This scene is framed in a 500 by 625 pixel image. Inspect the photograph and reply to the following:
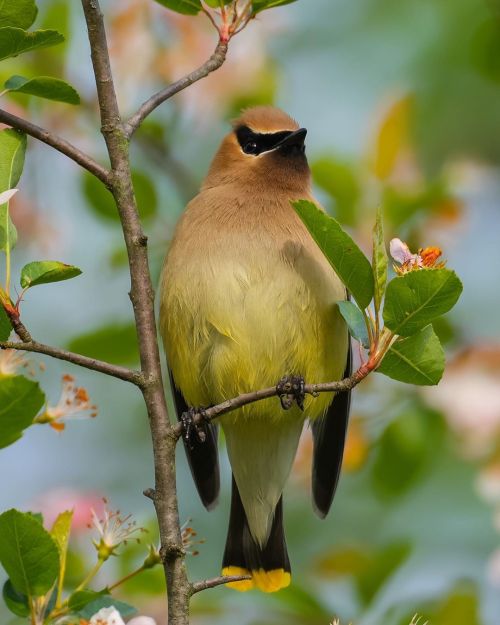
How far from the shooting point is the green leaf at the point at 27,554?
8.85 feet

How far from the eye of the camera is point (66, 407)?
10.3 feet

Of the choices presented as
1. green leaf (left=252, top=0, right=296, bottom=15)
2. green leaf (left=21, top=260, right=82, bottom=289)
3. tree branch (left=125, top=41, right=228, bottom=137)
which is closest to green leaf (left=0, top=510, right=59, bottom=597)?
green leaf (left=21, top=260, right=82, bottom=289)

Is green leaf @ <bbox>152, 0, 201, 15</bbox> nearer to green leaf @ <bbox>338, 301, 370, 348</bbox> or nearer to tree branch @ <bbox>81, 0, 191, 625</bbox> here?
tree branch @ <bbox>81, 0, 191, 625</bbox>

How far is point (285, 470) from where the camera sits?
16.0ft

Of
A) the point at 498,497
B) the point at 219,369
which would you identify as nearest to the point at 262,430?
the point at 219,369

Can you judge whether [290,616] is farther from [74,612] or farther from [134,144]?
[134,144]

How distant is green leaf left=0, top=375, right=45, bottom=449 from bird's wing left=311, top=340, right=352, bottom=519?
7.75ft

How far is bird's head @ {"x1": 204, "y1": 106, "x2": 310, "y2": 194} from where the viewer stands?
15.1 ft

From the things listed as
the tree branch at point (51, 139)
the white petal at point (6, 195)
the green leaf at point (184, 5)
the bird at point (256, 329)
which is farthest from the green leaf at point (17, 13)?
the bird at point (256, 329)

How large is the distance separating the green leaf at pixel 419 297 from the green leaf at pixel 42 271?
0.75 metres

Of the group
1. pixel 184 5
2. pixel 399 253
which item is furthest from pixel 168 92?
pixel 399 253

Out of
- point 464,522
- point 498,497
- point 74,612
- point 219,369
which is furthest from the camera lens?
point 464,522

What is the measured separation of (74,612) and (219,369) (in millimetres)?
1455

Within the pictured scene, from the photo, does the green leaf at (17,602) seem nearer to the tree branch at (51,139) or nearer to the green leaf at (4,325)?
the green leaf at (4,325)
